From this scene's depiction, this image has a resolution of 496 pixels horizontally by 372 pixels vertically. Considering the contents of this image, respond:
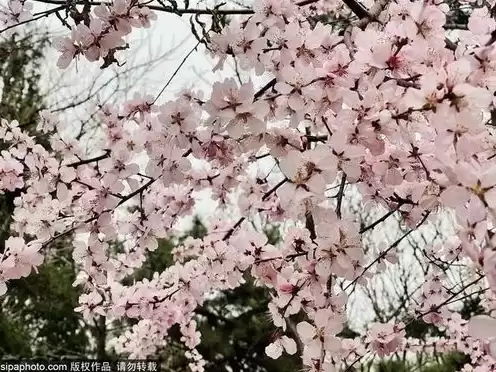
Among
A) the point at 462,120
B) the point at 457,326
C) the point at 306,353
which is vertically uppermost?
the point at 457,326

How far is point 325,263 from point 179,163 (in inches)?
22.9

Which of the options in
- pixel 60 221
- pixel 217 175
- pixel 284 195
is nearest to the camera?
pixel 284 195

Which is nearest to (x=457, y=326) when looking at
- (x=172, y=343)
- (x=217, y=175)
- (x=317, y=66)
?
(x=217, y=175)

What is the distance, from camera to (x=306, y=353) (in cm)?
156

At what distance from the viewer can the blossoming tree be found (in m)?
1.04

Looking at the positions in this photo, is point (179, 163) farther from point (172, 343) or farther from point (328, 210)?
point (172, 343)

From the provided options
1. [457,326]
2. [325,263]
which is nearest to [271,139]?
[325,263]

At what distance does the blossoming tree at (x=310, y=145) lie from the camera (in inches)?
40.8

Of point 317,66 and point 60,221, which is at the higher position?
point 60,221

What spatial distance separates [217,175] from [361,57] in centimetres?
144

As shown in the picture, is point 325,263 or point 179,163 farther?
point 179,163

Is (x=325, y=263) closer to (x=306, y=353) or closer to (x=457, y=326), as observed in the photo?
(x=306, y=353)

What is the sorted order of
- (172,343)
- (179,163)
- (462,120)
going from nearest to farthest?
(462,120) < (179,163) < (172,343)

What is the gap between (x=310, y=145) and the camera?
1.74 m
